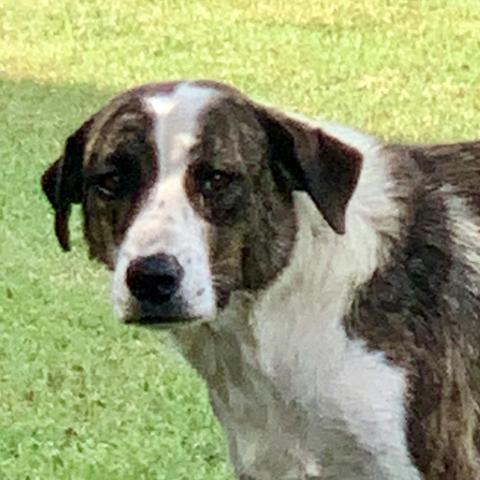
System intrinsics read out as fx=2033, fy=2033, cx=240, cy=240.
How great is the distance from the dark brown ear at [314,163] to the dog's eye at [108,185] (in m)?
0.37

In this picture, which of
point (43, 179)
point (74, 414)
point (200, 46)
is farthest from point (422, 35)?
point (43, 179)

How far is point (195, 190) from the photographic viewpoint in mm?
4484

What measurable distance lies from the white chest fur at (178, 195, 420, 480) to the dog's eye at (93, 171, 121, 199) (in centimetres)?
39

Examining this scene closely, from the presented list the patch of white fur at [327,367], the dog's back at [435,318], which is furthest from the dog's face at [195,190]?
the dog's back at [435,318]

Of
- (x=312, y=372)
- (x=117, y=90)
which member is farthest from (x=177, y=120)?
(x=117, y=90)

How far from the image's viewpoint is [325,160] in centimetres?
471

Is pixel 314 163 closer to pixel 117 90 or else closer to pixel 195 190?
pixel 195 190

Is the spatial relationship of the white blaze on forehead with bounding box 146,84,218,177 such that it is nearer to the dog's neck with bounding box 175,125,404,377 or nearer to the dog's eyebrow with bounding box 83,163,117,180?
the dog's eyebrow with bounding box 83,163,117,180

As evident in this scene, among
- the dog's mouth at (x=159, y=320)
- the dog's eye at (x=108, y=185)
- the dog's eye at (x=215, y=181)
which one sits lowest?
the dog's mouth at (x=159, y=320)

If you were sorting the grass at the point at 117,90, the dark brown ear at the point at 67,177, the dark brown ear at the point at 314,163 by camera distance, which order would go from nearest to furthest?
the dark brown ear at the point at 314,163, the dark brown ear at the point at 67,177, the grass at the point at 117,90

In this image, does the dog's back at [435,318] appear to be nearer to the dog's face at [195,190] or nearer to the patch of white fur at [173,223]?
the dog's face at [195,190]

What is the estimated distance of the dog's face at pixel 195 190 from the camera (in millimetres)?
4383

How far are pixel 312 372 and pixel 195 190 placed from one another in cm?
56

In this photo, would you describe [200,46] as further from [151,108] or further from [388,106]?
[151,108]
